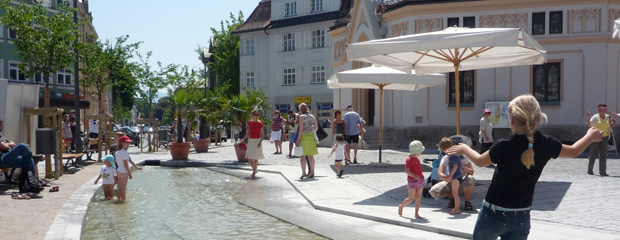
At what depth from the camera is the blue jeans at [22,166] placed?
1133 cm

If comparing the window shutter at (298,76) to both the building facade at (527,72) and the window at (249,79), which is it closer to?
the window at (249,79)

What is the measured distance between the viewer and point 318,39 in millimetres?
50469

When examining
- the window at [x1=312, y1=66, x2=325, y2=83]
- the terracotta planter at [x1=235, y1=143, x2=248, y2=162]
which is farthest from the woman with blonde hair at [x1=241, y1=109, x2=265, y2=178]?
the window at [x1=312, y1=66, x2=325, y2=83]

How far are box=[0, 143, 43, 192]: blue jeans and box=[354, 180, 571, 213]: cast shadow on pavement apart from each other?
19.1 ft

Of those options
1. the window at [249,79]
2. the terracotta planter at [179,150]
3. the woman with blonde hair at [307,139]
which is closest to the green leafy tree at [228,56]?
the window at [249,79]

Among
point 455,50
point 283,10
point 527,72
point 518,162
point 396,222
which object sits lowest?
point 396,222

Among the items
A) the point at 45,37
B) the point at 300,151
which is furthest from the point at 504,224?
the point at 45,37

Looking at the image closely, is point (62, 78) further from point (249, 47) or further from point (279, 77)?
point (279, 77)

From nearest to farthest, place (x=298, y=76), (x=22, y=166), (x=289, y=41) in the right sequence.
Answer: (x=22, y=166) → (x=298, y=76) → (x=289, y=41)

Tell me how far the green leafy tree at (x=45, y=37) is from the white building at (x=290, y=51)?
27978mm

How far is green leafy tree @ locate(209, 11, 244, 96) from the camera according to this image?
6275 centimetres

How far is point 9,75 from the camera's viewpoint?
159ft

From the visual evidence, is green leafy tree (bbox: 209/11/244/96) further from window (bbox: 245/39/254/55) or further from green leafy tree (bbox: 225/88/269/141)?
green leafy tree (bbox: 225/88/269/141)

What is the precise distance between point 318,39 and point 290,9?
162 inches
